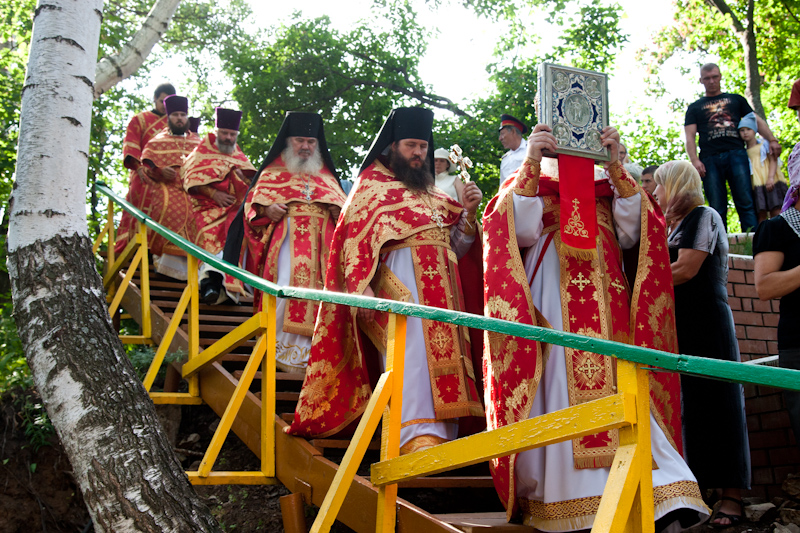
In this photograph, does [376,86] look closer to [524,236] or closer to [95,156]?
[95,156]

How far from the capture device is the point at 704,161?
8328 millimetres

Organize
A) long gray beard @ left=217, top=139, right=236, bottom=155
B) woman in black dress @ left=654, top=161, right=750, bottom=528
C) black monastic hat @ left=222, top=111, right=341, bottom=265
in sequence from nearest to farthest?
woman in black dress @ left=654, top=161, right=750, bottom=528 → black monastic hat @ left=222, top=111, right=341, bottom=265 → long gray beard @ left=217, top=139, right=236, bottom=155

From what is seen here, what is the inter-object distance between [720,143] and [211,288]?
521 cm

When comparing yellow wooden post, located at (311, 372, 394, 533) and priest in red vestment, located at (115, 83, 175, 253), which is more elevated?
priest in red vestment, located at (115, 83, 175, 253)

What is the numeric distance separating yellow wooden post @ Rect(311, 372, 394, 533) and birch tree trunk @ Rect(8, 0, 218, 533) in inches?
22.7

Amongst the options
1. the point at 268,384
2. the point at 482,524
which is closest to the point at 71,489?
the point at 268,384

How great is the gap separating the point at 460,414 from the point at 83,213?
2.34 meters

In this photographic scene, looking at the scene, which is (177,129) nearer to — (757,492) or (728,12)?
(757,492)

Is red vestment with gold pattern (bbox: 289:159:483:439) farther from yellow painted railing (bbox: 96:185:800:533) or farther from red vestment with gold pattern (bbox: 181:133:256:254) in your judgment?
red vestment with gold pattern (bbox: 181:133:256:254)

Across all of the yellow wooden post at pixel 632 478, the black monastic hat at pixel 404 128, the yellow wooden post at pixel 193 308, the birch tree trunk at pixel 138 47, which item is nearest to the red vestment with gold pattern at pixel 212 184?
the birch tree trunk at pixel 138 47

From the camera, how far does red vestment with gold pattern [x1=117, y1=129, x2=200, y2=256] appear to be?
932 cm

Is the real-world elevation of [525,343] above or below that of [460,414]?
above

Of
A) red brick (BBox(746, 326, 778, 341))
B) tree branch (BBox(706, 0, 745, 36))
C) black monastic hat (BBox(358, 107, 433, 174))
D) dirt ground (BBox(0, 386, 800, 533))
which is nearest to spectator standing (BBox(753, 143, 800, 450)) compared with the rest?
dirt ground (BBox(0, 386, 800, 533))

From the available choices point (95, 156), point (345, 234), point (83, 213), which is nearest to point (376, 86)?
point (95, 156)
